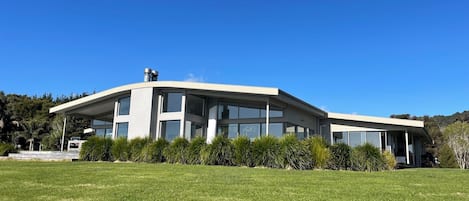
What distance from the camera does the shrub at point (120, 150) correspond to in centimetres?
1542

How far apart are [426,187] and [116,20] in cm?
1772

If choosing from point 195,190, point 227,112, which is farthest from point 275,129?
point 195,190

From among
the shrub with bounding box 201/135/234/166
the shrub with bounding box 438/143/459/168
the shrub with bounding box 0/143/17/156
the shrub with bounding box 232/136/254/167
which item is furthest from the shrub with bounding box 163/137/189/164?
the shrub with bounding box 438/143/459/168

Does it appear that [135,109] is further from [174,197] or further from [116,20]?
[174,197]

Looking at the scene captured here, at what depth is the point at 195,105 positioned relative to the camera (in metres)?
19.5

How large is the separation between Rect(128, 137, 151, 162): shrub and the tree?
780 inches

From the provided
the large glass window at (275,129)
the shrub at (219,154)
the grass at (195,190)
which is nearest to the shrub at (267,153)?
the shrub at (219,154)

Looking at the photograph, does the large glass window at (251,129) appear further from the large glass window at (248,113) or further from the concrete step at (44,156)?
the concrete step at (44,156)

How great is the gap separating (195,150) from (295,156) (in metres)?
3.81

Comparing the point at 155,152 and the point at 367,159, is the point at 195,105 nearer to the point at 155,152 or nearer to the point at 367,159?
the point at 155,152

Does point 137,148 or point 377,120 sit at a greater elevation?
point 377,120

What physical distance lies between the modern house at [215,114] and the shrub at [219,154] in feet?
12.9

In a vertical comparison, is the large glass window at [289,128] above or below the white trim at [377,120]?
below

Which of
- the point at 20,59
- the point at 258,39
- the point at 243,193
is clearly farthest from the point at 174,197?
the point at 20,59
